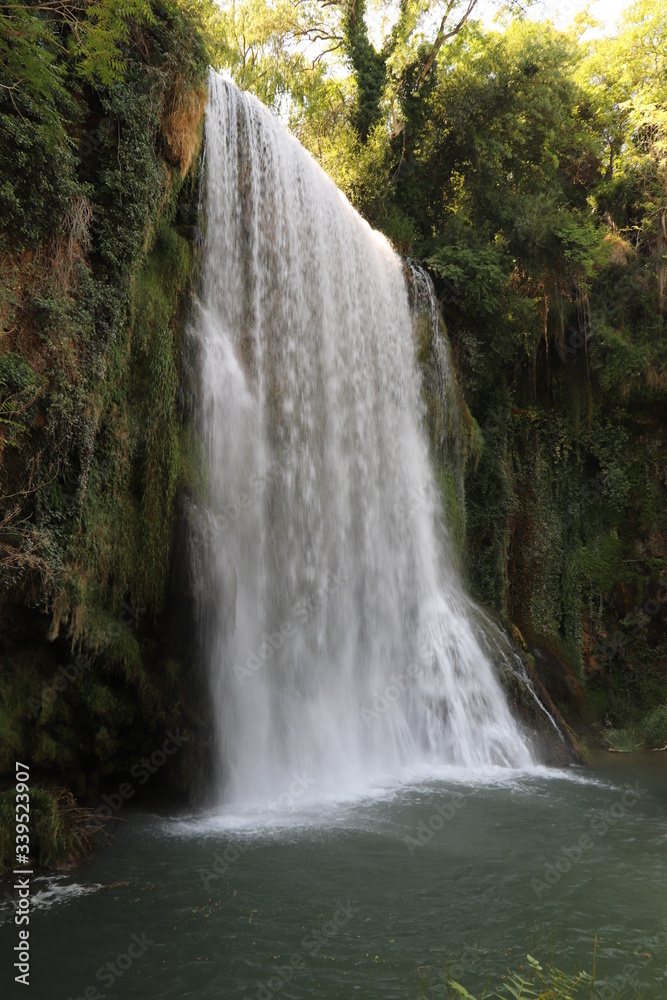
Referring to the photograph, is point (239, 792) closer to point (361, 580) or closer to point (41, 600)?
point (41, 600)

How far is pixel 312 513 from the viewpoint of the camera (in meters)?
10.5

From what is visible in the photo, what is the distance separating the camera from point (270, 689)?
30.0ft

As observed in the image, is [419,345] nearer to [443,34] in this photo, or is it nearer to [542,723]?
[542,723]

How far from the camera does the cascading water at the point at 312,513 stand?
902 cm

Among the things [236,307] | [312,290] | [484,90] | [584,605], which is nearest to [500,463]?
[584,605]

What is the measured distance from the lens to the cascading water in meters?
9.02

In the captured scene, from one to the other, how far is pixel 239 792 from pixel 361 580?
3.86m

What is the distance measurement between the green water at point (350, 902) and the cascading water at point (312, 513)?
151cm

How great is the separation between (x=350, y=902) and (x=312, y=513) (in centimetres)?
575

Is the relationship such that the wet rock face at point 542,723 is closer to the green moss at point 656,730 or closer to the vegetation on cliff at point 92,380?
the green moss at point 656,730

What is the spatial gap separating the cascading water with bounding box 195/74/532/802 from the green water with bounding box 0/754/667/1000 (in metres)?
1.51

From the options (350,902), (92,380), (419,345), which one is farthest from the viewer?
(419,345)

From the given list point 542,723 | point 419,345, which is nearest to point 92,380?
point 419,345

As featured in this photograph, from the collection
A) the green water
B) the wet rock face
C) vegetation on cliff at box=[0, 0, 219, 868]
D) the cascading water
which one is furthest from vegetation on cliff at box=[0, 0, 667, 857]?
the wet rock face
